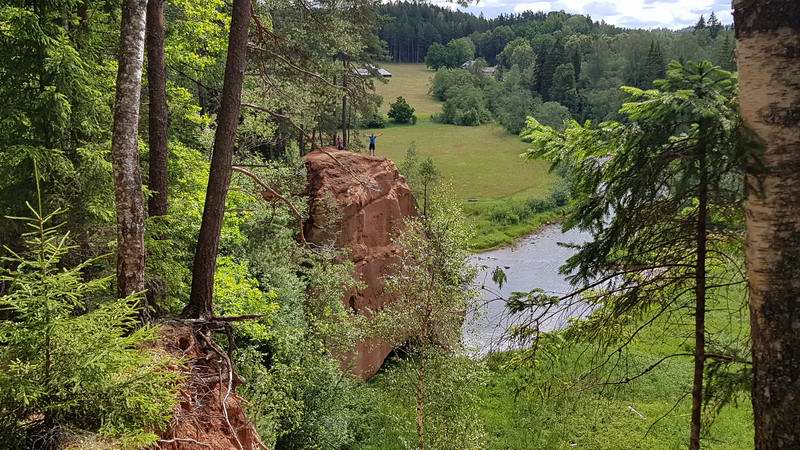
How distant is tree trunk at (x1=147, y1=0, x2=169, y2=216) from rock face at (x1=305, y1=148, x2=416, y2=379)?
8.43m

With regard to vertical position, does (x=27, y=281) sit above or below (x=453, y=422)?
above

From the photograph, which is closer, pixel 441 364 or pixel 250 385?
pixel 250 385

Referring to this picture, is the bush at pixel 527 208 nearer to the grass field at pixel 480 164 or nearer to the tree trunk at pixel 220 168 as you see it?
the grass field at pixel 480 164

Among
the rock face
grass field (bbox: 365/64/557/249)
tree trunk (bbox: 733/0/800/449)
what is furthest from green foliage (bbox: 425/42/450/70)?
tree trunk (bbox: 733/0/800/449)

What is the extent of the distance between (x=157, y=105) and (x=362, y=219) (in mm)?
10533

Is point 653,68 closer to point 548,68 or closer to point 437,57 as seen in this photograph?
point 548,68

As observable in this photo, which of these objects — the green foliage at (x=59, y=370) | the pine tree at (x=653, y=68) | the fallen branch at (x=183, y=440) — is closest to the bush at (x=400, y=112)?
the pine tree at (x=653, y=68)

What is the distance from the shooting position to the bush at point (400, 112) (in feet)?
199

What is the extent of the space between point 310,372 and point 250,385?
7.59 feet

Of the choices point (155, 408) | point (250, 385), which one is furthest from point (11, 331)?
point (250, 385)

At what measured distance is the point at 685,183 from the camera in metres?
4.13

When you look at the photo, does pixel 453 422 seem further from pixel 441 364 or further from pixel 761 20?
pixel 761 20

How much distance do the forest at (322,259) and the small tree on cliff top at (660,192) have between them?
3 cm

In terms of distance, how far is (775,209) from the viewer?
226cm
